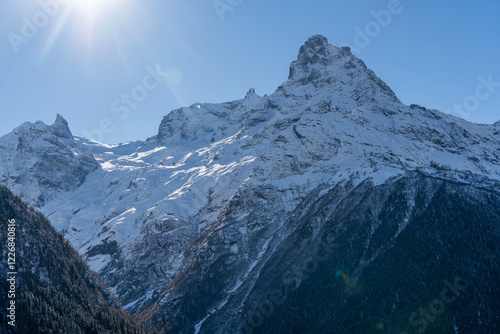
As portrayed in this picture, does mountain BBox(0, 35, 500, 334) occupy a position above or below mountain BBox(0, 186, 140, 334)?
below

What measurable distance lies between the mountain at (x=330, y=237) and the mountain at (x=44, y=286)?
34025 millimetres

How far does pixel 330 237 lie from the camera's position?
117 metres

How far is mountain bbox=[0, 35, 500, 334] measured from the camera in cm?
9862

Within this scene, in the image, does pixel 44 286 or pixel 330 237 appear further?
pixel 330 237

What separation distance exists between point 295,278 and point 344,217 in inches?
941

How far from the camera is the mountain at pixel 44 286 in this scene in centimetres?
6881

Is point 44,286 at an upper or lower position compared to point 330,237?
upper

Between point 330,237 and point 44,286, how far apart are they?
244 ft

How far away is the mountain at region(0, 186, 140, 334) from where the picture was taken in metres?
68.8

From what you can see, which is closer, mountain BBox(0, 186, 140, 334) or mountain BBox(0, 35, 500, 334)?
mountain BBox(0, 186, 140, 334)

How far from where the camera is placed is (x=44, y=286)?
76.7 meters

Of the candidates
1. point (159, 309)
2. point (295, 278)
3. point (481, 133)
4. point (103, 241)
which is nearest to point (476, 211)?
point (295, 278)

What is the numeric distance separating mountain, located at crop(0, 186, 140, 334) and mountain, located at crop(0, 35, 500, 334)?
34.0 meters

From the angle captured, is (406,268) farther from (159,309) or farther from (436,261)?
(159,309)
